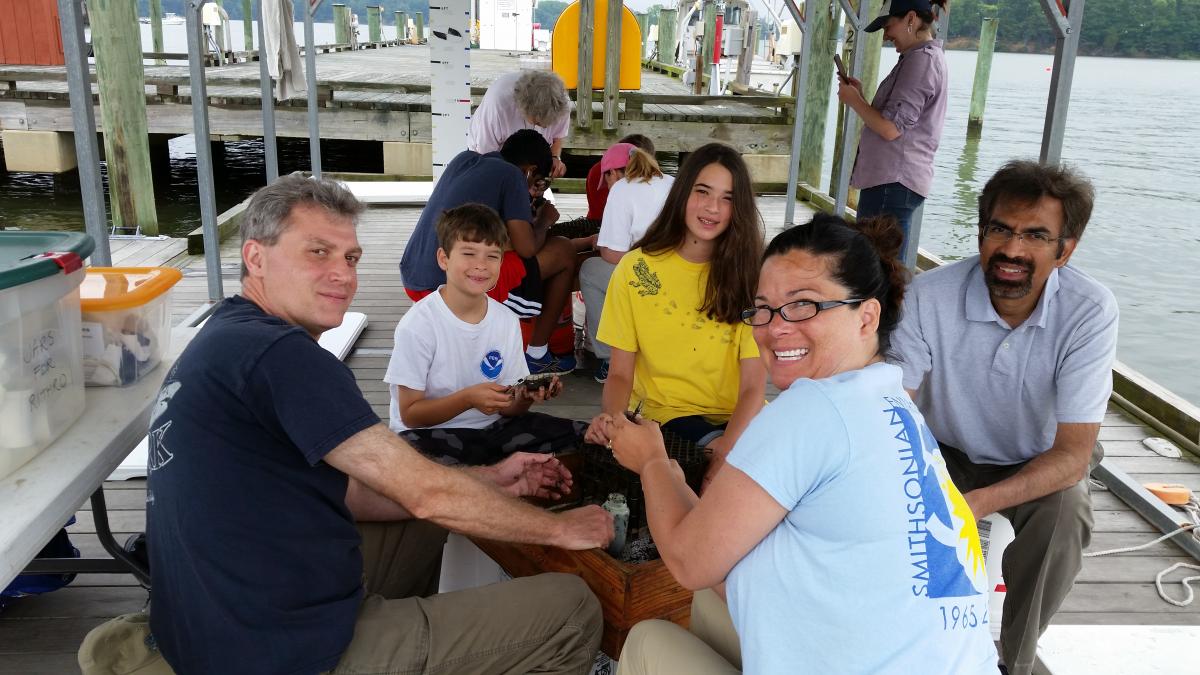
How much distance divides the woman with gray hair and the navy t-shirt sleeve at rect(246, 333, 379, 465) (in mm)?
2860

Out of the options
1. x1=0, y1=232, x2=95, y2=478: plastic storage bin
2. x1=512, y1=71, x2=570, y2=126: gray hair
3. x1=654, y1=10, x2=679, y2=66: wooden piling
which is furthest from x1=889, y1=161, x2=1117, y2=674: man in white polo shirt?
x1=654, y1=10, x2=679, y2=66: wooden piling

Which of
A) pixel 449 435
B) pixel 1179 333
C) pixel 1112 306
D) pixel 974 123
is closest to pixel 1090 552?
pixel 1112 306

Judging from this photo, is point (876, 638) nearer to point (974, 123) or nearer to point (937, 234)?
point (937, 234)

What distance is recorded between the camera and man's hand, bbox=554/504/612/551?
178 cm

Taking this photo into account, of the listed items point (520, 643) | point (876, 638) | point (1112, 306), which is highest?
point (1112, 306)

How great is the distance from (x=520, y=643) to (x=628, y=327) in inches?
44.6

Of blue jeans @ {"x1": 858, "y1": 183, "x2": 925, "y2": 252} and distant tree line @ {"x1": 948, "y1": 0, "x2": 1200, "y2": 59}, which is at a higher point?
distant tree line @ {"x1": 948, "y1": 0, "x2": 1200, "y2": 59}

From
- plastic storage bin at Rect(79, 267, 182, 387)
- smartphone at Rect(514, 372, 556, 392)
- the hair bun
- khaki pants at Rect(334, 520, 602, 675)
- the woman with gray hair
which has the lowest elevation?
khaki pants at Rect(334, 520, 602, 675)

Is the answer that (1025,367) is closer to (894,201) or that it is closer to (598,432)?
(598,432)

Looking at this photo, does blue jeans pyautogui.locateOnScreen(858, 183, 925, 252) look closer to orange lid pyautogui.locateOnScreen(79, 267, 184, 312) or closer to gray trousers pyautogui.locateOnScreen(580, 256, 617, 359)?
gray trousers pyautogui.locateOnScreen(580, 256, 617, 359)

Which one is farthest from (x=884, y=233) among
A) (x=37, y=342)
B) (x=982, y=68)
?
(x=982, y=68)

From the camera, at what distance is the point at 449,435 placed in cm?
254

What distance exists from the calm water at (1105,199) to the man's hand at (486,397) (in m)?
6.95

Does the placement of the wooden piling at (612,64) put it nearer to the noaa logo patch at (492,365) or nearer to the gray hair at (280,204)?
the noaa logo patch at (492,365)
